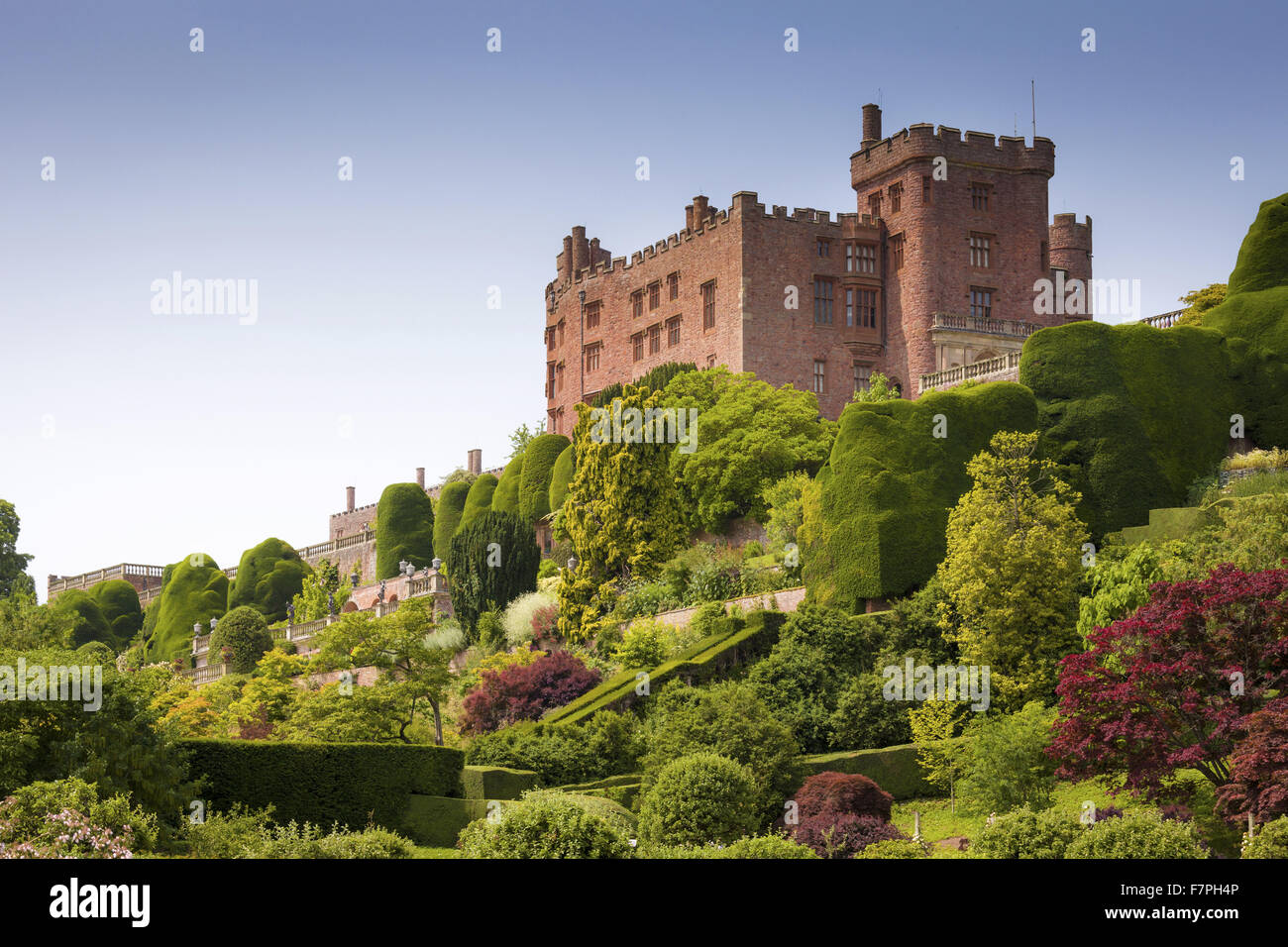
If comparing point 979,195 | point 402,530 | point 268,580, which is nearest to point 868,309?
point 979,195

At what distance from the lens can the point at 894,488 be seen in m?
40.4

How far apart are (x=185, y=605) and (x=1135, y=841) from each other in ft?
209

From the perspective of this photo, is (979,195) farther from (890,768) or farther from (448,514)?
(890,768)

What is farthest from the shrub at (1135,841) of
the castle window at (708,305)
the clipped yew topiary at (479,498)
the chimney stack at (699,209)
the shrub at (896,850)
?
the chimney stack at (699,209)

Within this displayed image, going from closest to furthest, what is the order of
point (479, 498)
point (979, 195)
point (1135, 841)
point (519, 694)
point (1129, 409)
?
1. point (1135, 841)
2. point (519, 694)
3. point (1129, 409)
4. point (979, 195)
5. point (479, 498)

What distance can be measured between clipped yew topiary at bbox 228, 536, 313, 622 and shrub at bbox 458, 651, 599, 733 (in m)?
37.6

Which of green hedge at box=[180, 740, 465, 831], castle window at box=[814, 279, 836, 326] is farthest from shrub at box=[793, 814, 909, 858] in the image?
castle window at box=[814, 279, 836, 326]

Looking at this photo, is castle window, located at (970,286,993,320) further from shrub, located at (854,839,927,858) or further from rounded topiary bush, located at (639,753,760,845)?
shrub, located at (854,839,927,858)

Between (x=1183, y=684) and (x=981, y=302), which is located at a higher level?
→ (x=981, y=302)

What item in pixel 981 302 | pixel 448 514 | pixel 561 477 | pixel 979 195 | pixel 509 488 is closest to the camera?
pixel 561 477

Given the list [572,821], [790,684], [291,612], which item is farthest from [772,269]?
[572,821]

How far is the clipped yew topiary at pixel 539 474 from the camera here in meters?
64.4

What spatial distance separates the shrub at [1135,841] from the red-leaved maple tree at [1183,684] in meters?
5.08
